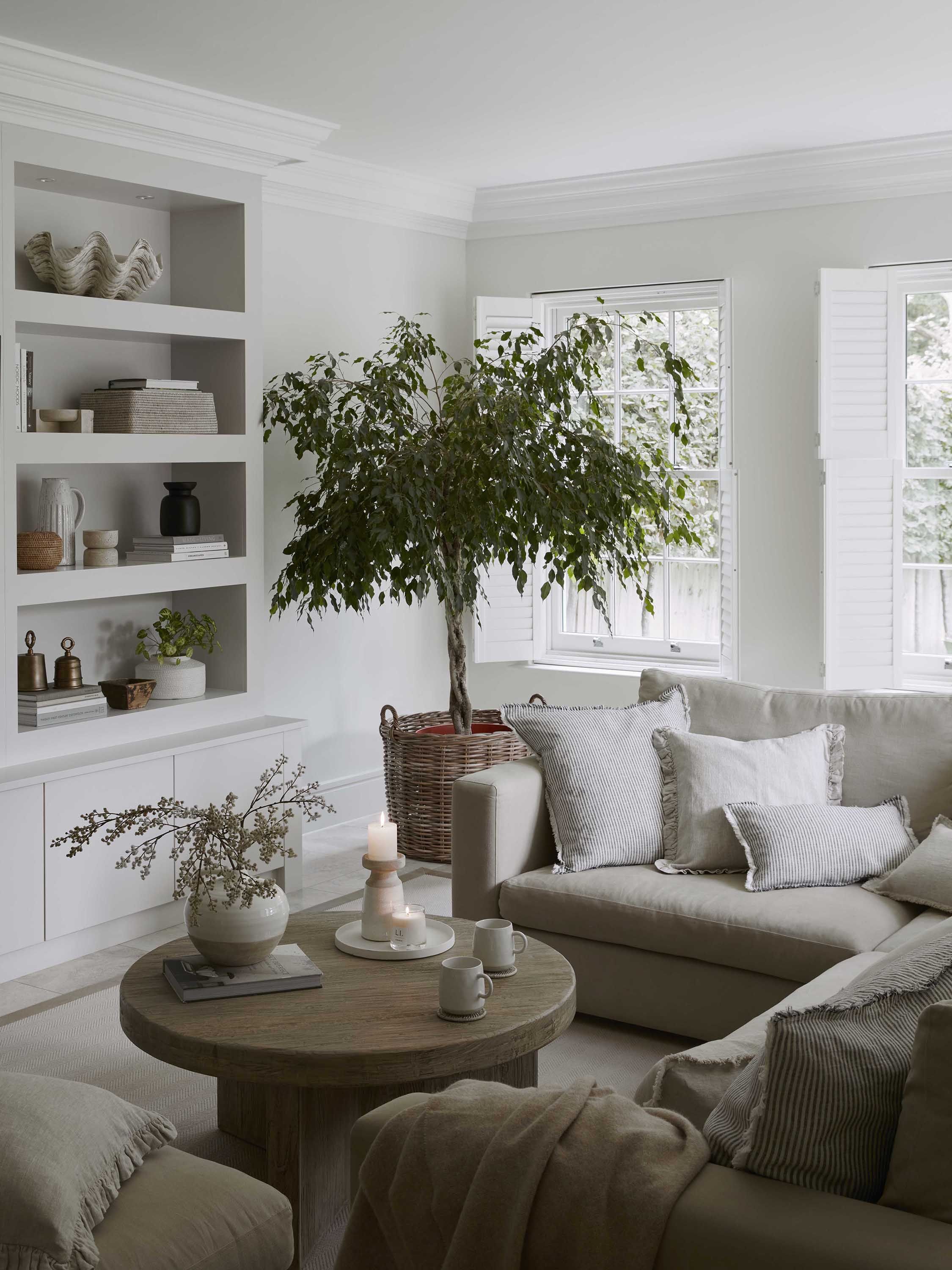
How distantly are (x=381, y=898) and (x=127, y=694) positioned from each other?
1849 mm

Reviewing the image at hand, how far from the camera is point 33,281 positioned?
4168 mm

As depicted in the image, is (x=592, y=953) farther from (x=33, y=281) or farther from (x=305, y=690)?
(x=33, y=281)

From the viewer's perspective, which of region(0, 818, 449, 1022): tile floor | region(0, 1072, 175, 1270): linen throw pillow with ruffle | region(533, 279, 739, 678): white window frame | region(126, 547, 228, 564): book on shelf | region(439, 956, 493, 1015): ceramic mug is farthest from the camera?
region(533, 279, 739, 678): white window frame

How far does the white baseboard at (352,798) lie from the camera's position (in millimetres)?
5332

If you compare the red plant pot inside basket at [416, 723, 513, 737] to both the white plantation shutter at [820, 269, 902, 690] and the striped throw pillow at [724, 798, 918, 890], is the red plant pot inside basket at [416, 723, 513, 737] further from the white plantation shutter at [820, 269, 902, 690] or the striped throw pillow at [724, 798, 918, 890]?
the striped throw pillow at [724, 798, 918, 890]

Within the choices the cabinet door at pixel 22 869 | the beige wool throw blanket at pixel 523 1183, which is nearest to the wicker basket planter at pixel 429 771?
the cabinet door at pixel 22 869

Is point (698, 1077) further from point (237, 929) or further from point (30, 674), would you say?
point (30, 674)

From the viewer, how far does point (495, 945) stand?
2.49 metres

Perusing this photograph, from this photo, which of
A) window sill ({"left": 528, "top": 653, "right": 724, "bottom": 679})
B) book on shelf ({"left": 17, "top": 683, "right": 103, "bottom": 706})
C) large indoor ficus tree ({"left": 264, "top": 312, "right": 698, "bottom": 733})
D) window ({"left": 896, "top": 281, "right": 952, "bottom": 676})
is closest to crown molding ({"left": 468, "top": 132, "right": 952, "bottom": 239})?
window ({"left": 896, "top": 281, "right": 952, "bottom": 676})

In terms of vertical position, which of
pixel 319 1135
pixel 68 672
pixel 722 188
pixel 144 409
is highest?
pixel 722 188

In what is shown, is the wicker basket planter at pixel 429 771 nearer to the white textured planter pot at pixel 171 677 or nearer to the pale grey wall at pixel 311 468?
the pale grey wall at pixel 311 468

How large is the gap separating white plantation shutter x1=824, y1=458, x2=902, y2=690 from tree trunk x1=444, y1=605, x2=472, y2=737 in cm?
145

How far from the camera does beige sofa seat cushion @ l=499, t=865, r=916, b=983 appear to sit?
2871mm

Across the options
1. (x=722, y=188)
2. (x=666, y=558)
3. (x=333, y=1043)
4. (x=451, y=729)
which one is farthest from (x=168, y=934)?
(x=722, y=188)
